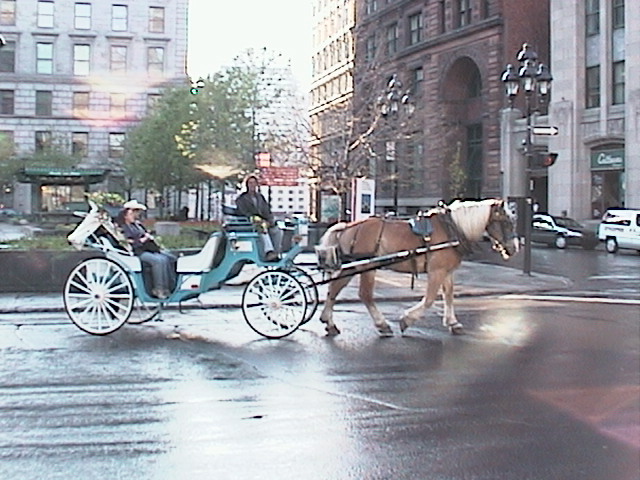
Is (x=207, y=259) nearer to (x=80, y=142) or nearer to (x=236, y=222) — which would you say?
(x=236, y=222)

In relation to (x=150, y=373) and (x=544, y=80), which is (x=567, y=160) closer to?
(x=544, y=80)

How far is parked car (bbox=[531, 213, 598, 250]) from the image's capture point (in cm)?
3841

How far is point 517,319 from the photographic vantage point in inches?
498

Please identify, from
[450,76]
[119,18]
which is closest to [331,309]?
[450,76]

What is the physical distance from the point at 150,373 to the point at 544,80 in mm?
19162

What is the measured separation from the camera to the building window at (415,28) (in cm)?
6012

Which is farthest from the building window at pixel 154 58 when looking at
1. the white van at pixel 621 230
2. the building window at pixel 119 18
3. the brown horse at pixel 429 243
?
the brown horse at pixel 429 243

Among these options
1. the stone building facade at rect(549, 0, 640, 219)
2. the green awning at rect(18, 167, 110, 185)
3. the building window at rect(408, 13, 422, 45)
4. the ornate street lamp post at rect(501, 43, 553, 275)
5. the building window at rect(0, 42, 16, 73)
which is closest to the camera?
the ornate street lamp post at rect(501, 43, 553, 275)

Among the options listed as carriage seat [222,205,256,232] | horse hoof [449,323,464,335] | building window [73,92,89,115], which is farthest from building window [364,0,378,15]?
horse hoof [449,323,464,335]

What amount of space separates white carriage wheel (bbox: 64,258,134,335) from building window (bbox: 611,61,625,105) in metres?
37.7

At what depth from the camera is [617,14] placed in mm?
43469

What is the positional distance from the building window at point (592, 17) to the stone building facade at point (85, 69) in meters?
36.4

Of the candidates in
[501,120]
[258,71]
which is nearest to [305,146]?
[258,71]

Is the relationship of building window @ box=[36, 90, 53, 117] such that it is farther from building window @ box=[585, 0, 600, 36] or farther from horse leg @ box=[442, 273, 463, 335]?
horse leg @ box=[442, 273, 463, 335]
